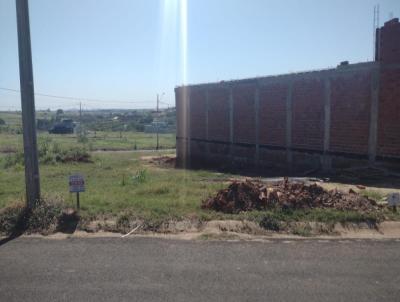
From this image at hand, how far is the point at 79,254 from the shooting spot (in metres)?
5.90

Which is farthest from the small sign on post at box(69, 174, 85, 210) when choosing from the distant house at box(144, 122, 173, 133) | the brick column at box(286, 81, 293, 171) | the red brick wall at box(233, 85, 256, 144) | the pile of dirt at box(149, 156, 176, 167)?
the distant house at box(144, 122, 173, 133)

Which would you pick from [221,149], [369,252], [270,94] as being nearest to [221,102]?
[221,149]

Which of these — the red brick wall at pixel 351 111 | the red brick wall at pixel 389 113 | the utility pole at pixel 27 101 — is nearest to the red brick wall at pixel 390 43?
the red brick wall at pixel 389 113

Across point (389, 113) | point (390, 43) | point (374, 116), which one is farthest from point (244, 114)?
point (390, 43)

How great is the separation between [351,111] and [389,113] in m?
1.45

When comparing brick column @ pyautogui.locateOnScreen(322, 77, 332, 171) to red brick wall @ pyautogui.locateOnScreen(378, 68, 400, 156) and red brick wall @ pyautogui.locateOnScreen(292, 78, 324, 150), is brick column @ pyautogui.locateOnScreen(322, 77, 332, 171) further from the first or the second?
red brick wall @ pyautogui.locateOnScreen(378, 68, 400, 156)

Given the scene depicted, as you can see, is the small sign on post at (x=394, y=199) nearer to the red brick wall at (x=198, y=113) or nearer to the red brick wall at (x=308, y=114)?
the red brick wall at (x=308, y=114)

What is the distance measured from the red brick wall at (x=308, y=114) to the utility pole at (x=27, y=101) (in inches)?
435

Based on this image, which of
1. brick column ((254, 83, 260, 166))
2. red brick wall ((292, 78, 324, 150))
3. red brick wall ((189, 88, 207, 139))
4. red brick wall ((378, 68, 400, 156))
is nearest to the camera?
red brick wall ((378, 68, 400, 156))

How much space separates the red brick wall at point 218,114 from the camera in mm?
22281

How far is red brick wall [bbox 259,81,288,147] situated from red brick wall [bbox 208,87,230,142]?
10.4 feet

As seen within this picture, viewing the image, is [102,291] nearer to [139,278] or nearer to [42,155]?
[139,278]

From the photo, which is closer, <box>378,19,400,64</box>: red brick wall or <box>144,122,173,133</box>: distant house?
<box>378,19,400,64</box>: red brick wall

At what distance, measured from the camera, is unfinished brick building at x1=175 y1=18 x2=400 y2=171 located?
44.6 feet
